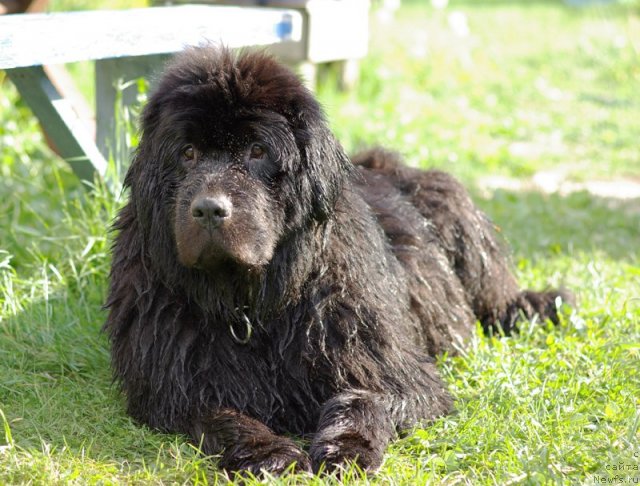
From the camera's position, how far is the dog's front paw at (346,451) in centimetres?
327

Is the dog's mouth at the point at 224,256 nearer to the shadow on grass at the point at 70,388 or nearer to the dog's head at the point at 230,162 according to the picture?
the dog's head at the point at 230,162

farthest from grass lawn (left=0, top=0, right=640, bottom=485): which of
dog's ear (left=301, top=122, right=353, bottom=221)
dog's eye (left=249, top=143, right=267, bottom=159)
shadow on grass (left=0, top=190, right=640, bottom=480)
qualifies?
dog's eye (left=249, top=143, right=267, bottom=159)

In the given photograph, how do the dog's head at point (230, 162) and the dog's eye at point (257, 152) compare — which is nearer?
the dog's head at point (230, 162)

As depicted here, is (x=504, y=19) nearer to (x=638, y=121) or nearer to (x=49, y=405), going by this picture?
(x=638, y=121)

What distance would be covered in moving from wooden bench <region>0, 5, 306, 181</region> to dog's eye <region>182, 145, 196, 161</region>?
71 cm

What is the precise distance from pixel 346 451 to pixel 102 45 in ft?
8.25

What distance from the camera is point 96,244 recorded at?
16.4 feet

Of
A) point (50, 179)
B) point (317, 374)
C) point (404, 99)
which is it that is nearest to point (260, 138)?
point (317, 374)

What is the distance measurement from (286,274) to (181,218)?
1.59ft

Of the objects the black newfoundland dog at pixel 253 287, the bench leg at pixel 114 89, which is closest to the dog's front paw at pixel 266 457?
the black newfoundland dog at pixel 253 287

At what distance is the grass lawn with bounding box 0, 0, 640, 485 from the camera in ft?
11.0

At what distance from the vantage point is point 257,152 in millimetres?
3564

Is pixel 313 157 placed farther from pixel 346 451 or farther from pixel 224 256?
pixel 346 451

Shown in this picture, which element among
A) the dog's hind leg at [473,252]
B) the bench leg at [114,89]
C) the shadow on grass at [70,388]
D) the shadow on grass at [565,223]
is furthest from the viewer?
the shadow on grass at [565,223]
